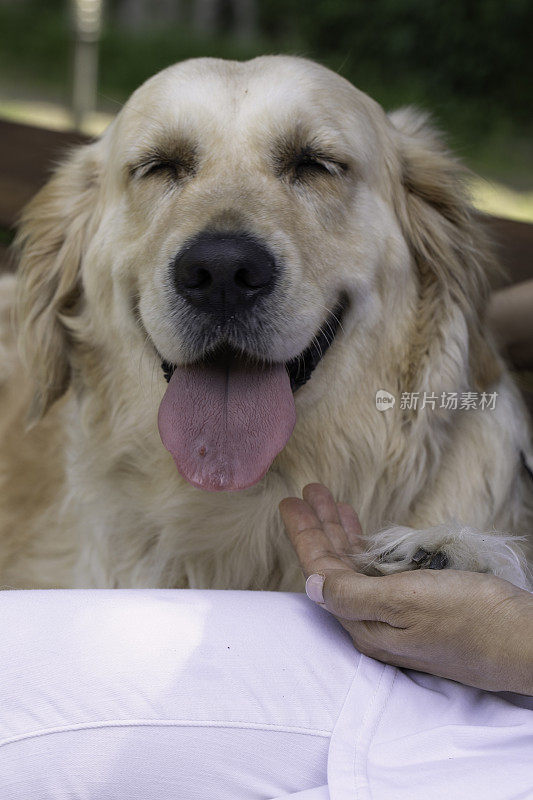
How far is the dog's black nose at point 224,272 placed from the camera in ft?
5.51

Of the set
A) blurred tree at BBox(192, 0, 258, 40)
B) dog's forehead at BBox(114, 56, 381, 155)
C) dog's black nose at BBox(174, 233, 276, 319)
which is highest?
blurred tree at BBox(192, 0, 258, 40)

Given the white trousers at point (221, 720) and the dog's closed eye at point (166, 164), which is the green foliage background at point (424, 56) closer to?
the dog's closed eye at point (166, 164)

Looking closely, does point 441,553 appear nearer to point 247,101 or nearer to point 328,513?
point 328,513

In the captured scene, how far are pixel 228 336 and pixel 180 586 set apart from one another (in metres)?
0.69

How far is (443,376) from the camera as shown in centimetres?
200

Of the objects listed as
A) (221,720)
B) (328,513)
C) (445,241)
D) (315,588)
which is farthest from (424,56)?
(221,720)

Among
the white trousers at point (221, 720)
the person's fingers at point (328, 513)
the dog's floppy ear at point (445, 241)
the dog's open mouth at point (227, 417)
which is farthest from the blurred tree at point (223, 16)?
the white trousers at point (221, 720)

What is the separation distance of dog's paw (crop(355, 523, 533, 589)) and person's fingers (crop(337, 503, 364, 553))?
4cm

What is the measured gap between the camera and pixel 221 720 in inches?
54.7

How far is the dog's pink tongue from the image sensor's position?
1.79 metres

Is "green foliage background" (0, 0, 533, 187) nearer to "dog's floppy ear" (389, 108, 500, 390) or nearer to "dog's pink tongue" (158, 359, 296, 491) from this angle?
"dog's floppy ear" (389, 108, 500, 390)

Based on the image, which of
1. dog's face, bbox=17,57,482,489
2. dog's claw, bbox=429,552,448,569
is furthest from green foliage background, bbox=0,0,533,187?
dog's claw, bbox=429,552,448,569

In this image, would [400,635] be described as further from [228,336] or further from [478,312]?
[478,312]

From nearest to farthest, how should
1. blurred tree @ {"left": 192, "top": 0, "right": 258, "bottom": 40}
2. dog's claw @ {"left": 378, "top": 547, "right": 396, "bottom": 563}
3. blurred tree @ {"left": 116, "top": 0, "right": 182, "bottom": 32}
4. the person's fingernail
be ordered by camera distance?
the person's fingernail, dog's claw @ {"left": 378, "top": 547, "right": 396, "bottom": 563}, blurred tree @ {"left": 192, "top": 0, "right": 258, "bottom": 40}, blurred tree @ {"left": 116, "top": 0, "right": 182, "bottom": 32}
